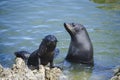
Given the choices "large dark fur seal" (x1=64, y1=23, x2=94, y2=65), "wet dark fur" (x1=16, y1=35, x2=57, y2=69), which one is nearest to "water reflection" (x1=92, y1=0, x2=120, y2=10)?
"large dark fur seal" (x1=64, y1=23, x2=94, y2=65)

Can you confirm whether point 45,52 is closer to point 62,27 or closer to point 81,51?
point 81,51

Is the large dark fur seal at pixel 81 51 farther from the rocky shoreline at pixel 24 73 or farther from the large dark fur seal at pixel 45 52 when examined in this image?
the rocky shoreline at pixel 24 73

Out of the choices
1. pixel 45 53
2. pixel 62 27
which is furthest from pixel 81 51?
pixel 62 27

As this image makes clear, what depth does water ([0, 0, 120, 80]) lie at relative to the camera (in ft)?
32.3

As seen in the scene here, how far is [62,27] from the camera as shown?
12.9 meters

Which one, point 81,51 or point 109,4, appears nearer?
point 81,51

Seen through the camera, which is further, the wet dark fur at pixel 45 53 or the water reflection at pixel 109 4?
the water reflection at pixel 109 4

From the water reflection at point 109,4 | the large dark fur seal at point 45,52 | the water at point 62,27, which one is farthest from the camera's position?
the water reflection at point 109,4

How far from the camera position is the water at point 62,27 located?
32.3 ft

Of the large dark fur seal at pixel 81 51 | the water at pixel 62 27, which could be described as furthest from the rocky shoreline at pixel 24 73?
the large dark fur seal at pixel 81 51

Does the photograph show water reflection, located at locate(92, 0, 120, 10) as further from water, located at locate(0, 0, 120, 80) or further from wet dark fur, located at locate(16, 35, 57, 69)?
wet dark fur, located at locate(16, 35, 57, 69)

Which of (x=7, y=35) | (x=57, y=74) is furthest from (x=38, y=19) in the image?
(x=57, y=74)

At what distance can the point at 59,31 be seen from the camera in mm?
12453

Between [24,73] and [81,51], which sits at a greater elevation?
[24,73]
